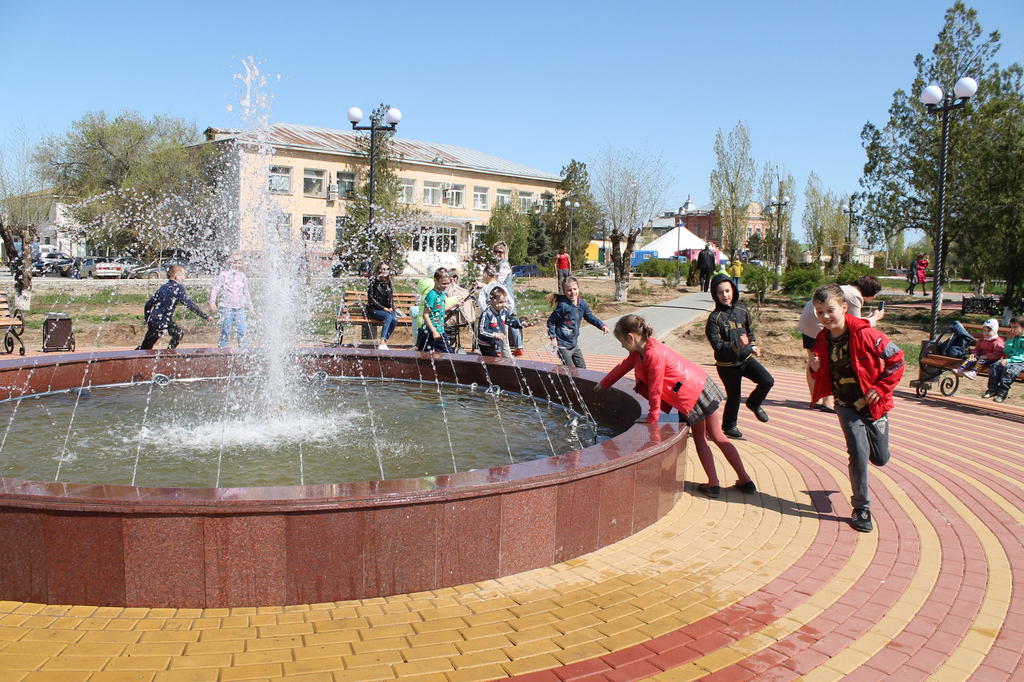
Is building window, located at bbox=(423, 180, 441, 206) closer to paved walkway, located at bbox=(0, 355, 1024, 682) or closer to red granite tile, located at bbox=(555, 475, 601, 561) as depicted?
paved walkway, located at bbox=(0, 355, 1024, 682)

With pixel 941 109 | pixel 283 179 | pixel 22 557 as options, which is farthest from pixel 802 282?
pixel 283 179

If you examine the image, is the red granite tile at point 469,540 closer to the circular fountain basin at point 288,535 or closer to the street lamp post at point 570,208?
the circular fountain basin at point 288,535

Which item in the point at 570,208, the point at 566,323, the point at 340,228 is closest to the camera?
the point at 566,323

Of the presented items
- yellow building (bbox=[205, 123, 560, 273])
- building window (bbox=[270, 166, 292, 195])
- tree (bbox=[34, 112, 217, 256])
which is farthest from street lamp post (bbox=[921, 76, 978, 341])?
building window (bbox=[270, 166, 292, 195])

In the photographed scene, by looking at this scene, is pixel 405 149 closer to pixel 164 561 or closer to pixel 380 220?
pixel 380 220

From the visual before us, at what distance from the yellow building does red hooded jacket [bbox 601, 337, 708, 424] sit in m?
33.5

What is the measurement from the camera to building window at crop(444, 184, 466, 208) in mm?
53781

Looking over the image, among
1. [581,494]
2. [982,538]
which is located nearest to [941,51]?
[982,538]

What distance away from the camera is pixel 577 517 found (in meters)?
4.27

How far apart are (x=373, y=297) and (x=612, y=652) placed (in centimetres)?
967

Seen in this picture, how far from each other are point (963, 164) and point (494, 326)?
1957 cm

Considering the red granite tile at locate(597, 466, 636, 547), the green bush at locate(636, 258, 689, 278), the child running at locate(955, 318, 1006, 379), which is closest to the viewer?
the red granite tile at locate(597, 466, 636, 547)

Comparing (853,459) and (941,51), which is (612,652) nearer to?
(853,459)

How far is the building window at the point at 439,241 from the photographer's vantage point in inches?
1986
